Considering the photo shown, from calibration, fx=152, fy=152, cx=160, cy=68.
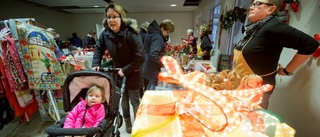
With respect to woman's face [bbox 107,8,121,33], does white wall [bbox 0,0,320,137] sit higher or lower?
lower

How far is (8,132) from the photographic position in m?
2.06

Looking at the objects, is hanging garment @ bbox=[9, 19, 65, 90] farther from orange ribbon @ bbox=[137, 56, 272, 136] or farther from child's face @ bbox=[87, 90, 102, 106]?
orange ribbon @ bbox=[137, 56, 272, 136]

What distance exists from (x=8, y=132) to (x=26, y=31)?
1.45 metres

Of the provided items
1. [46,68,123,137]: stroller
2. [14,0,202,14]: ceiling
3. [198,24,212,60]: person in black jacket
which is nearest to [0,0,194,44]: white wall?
[14,0,202,14]: ceiling

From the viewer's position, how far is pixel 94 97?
1396mm

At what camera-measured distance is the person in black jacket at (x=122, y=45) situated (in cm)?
150

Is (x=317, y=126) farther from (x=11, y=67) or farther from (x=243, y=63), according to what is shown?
(x=11, y=67)

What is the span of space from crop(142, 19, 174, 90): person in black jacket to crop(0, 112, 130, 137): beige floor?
33.8 inches

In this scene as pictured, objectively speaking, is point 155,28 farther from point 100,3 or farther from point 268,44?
point 100,3

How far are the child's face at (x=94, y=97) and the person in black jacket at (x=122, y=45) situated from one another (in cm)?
28

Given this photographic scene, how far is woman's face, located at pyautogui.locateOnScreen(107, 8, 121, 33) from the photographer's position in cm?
146

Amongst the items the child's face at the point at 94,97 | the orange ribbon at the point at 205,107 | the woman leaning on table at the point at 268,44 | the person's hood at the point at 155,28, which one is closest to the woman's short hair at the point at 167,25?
the person's hood at the point at 155,28


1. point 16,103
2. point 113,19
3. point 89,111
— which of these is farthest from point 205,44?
point 16,103

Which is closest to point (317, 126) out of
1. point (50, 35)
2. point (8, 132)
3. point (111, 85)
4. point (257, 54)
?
point (257, 54)
